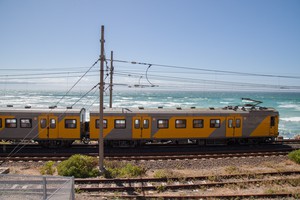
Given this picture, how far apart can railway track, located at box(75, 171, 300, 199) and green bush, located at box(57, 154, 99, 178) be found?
0.94 metres

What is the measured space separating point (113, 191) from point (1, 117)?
1238 cm

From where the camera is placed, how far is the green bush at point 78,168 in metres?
13.5

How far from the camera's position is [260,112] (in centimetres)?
2170

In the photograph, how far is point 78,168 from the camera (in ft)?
45.0

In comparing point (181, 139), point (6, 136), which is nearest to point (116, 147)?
point (181, 139)

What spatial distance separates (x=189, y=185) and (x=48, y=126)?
11.9 m

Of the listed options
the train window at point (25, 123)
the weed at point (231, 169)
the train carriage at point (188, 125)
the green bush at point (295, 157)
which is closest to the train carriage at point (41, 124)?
the train window at point (25, 123)

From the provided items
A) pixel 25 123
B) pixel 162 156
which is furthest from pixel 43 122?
pixel 162 156

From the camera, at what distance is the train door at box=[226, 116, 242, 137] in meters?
21.0

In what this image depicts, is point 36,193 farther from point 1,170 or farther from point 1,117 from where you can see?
point 1,117

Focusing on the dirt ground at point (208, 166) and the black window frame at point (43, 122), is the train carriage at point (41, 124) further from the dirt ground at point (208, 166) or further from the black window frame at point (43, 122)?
the dirt ground at point (208, 166)

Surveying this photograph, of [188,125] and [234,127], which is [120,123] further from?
[234,127]

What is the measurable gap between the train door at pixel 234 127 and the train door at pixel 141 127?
650 cm

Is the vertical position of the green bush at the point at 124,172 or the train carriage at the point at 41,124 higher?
the train carriage at the point at 41,124
